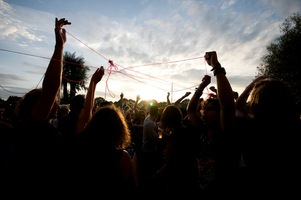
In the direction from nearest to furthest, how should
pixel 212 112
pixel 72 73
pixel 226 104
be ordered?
pixel 226 104 < pixel 212 112 < pixel 72 73

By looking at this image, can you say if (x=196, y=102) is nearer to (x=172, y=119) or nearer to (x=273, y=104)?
(x=172, y=119)

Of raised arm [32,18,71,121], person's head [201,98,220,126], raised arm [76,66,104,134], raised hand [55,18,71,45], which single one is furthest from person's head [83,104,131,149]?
person's head [201,98,220,126]

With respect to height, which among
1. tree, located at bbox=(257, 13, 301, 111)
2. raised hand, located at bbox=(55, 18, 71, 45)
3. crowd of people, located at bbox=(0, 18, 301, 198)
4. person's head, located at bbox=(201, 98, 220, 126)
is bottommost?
crowd of people, located at bbox=(0, 18, 301, 198)

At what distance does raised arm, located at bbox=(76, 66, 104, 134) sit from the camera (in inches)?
102

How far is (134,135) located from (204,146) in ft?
18.2

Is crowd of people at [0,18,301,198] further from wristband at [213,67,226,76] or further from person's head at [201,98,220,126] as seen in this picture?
person's head at [201,98,220,126]

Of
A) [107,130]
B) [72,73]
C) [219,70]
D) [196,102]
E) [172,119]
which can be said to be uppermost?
[72,73]

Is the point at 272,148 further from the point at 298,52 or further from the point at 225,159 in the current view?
the point at 298,52

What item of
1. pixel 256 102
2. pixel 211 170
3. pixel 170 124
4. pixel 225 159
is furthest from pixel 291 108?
pixel 170 124

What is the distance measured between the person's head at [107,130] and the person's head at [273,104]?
132 centimetres

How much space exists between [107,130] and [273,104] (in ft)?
5.10

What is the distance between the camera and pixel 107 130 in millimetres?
1884

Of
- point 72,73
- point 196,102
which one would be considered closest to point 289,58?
point 196,102

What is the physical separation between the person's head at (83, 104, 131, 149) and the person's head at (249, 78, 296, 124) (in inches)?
52.0
